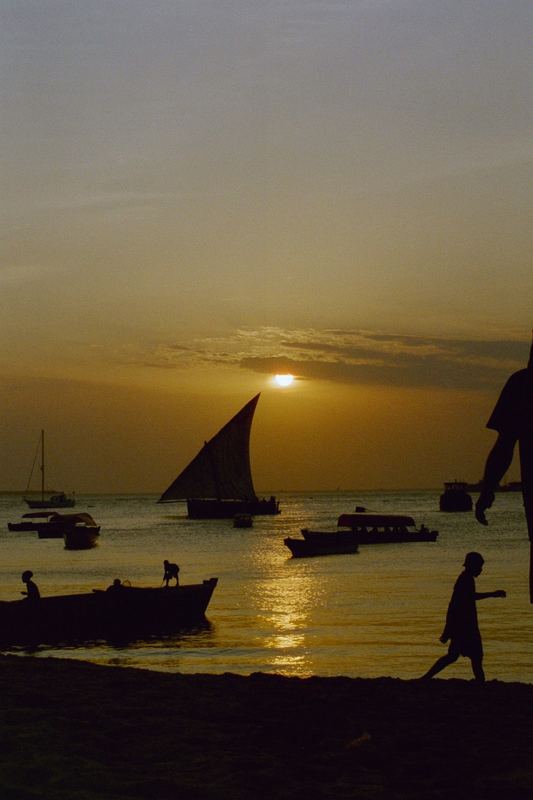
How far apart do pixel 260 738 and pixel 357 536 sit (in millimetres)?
87400

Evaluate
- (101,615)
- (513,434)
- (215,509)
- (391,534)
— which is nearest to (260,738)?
(513,434)

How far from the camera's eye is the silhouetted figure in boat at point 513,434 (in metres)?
7.31

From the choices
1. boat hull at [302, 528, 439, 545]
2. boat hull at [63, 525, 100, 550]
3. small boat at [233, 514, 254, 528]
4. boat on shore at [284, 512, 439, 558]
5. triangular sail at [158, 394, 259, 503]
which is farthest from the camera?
small boat at [233, 514, 254, 528]

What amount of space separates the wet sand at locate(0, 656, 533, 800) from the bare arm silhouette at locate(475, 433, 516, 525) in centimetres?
220

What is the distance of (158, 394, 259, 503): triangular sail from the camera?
111375mm

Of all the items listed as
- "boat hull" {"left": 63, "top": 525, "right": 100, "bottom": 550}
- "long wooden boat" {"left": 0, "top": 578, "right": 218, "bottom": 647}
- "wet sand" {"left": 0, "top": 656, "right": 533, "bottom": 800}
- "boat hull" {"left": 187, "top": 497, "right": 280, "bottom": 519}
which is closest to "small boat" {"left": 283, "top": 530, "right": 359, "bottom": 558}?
"boat hull" {"left": 63, "top": 525, "right": 100, "bottom": 550}

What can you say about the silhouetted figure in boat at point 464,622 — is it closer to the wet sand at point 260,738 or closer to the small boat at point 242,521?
the wet sand at point 260,738

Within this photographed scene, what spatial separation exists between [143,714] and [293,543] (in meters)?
73.4

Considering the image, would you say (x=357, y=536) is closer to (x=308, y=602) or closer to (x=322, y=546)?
(x=322, y=546)

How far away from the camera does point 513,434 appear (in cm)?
746

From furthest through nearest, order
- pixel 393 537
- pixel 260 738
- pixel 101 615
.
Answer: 1. pixel 393 537
2. pixel 101 615
3. pixel 260 738

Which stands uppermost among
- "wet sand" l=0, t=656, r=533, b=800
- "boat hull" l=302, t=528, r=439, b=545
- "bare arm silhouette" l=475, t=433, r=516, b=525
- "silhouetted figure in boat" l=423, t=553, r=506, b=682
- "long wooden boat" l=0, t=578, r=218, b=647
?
"bare arm silhouette" l=475, t=433, r=516, b=525

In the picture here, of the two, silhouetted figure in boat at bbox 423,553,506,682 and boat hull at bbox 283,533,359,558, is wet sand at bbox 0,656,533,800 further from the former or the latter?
boat hull at bbox 283,533,359,558

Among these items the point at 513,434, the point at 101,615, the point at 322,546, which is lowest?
the point at 322,546
